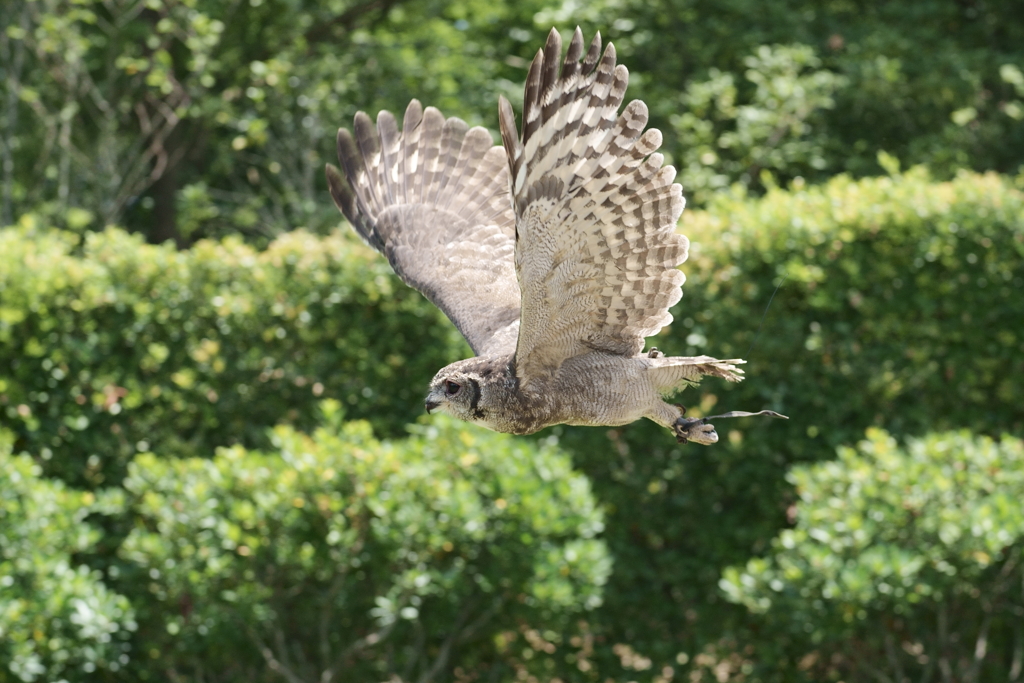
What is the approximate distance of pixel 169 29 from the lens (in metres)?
9.13

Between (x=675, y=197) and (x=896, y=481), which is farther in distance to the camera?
(x=896, y=481)

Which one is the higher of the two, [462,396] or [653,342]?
[462,396]

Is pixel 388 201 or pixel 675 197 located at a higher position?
pixel 675 197

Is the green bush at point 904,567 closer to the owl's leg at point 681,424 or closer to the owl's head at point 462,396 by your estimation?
the owl's leg at point 681,424

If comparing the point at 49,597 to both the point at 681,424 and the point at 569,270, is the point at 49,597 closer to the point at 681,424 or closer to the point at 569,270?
the point at 681,424

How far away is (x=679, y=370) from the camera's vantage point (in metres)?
3.76

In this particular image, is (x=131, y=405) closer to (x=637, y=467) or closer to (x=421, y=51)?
(x=637, y=467)

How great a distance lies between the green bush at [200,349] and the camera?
6.35 m

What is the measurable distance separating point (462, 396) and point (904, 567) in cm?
263

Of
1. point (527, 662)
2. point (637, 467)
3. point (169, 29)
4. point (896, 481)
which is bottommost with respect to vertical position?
point (527, 662)

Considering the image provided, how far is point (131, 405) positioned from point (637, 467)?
8.80ft

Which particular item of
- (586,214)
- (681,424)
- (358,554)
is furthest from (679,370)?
(358,554)

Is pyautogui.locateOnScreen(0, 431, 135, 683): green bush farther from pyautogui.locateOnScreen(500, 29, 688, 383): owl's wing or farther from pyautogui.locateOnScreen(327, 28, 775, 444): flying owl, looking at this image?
pyautogui.locateOnScreen(500, 29, 688, 383): owl's wing

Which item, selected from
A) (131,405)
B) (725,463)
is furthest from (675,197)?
(131,405)
